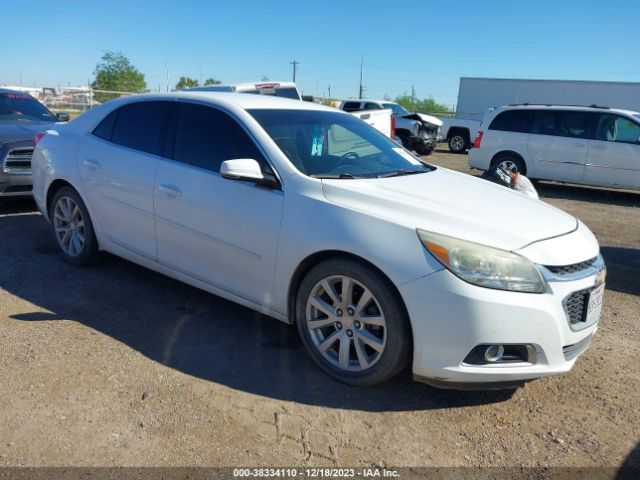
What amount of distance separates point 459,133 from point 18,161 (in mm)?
16482

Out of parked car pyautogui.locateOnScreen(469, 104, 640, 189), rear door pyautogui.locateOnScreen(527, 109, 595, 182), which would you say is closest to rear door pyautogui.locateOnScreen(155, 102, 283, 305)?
parked car pyautogui.locateOnScreen(469, 104, 640, 189)

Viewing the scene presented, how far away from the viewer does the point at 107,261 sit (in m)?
5.17

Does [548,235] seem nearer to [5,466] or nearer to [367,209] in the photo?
[367,209]

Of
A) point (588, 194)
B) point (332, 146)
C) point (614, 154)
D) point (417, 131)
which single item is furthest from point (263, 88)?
point (417, 131)

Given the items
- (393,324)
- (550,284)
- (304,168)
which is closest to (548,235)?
(550,284)

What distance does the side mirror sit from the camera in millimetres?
3388

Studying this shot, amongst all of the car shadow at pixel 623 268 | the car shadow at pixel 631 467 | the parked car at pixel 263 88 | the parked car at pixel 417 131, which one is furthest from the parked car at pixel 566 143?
the car shadow at pixel 631 467

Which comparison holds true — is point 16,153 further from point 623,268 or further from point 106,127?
point 623,268

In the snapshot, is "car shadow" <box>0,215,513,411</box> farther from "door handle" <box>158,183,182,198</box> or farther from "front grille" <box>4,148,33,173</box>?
"front grille" <box>4,148,33,173</box>

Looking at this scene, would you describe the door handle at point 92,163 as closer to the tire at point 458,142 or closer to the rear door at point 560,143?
the rear door at point 560,143

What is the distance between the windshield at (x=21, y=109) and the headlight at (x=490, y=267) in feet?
24.7

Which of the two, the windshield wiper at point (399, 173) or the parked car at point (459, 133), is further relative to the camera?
the parked car at point (459, 133)

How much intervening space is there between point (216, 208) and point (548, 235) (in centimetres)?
208

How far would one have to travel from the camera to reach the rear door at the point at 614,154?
10477 mm
